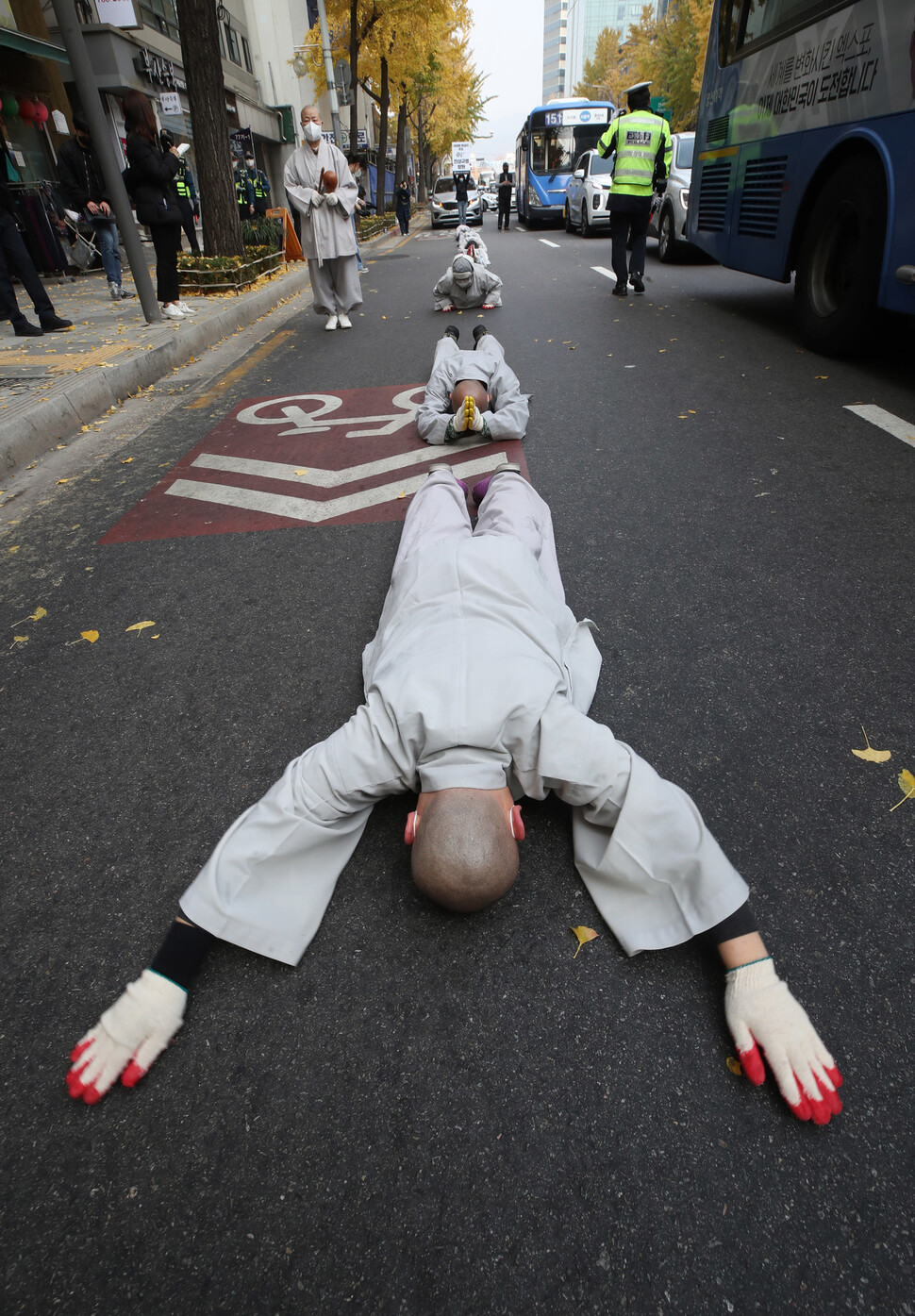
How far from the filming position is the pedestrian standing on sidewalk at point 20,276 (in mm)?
6605

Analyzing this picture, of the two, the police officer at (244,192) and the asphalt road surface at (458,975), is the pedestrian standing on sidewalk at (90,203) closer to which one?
the asphalt road surface at (458,975)

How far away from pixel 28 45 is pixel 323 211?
30.4 feet

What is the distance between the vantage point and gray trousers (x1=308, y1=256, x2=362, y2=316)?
26.6ft

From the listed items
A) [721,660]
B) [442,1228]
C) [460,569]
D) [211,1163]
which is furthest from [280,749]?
[721,660]

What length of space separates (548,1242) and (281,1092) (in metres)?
0.56

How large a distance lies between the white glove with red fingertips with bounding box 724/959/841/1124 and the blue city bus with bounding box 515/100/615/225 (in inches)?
927

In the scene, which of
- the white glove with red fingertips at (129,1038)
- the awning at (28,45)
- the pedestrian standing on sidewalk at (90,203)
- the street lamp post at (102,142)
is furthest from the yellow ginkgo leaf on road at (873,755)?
the awning at (28,45)

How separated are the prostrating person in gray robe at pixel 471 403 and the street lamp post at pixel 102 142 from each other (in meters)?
4.10

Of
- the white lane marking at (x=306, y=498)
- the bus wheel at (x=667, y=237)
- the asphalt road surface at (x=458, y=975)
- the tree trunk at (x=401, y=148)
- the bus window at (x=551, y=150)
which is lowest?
the asphalt road surface at (x=458, y=975)

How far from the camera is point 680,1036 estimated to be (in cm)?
148

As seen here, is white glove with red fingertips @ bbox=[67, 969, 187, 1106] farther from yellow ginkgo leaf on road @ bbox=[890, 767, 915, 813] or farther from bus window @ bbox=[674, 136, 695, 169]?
bus window @ bbox=[674, 136, 695, 169]

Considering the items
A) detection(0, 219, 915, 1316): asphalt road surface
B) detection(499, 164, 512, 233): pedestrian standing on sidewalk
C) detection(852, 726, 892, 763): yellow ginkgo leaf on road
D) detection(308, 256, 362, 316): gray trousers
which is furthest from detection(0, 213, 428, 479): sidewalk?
detection(499, 164, 512, 233): pedestrian standing on sidewalk

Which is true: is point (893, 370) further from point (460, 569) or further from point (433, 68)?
point (433, 68)

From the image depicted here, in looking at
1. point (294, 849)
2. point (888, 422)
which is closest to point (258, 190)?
point (888, 422)
